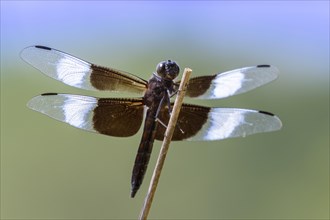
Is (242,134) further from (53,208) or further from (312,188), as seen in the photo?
(312,188)

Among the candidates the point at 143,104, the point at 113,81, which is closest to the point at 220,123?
the point at 143,104

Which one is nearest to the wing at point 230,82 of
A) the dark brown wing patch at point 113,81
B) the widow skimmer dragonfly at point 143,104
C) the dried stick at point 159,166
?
the widow skimmer dragonfly at point 143,104

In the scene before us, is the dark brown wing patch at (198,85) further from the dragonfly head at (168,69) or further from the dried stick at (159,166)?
the dried stick at (159,166)

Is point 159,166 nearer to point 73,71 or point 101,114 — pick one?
point 101,114

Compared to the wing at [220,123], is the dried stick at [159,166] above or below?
above

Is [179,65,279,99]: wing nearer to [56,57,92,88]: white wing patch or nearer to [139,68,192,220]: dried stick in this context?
[56,57,92,88]: white wing patch

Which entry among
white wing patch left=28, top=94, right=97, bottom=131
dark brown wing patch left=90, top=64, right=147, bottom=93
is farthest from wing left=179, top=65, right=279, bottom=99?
white wing patch left=28, top=94, right=97, bottom=131
